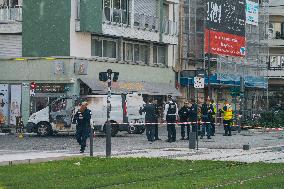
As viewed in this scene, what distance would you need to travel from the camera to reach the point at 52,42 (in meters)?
49.1

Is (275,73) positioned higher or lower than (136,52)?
lower

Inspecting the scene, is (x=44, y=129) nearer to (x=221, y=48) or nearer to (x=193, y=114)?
(x=193, y=114)

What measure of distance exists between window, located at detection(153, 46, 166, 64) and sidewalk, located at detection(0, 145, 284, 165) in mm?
30255

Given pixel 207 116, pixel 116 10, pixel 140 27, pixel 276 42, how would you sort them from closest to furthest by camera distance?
pixel 207 116 → pixel 116 10 → pixel 140 27 → pixel 276 42

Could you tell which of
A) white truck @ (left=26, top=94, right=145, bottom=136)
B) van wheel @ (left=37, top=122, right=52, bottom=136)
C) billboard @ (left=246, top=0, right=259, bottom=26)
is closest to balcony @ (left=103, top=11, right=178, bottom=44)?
billboard @ (left=246, top=0, right=259, bottom=26)

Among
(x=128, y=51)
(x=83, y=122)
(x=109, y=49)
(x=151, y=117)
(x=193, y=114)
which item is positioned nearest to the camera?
(x=83, y=122)

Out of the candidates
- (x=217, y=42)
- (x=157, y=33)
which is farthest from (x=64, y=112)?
(x=217, y=42)

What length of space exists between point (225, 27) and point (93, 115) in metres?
27.7

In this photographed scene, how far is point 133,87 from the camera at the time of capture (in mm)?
54094

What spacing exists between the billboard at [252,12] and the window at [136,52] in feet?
46.9

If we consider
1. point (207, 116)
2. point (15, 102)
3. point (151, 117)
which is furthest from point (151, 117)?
point (15, 102)

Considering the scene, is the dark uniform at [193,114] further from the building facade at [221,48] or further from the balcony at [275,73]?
the balcony at [275,73]

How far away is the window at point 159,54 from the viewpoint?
5856 cm

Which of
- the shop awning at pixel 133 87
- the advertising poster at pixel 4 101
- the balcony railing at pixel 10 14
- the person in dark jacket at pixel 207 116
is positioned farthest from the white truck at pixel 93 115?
the balcony railing at pixel 10 14
